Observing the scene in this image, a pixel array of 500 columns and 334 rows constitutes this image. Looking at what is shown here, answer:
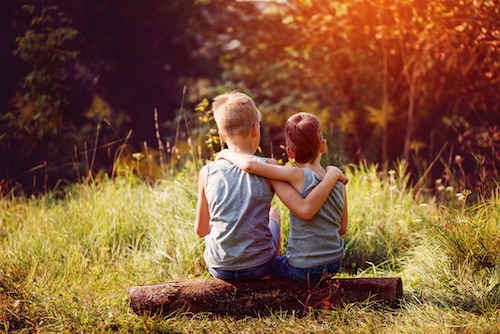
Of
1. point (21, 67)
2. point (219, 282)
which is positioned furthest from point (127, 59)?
point (219, 282)

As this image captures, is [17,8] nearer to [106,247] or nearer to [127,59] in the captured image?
[127,59]

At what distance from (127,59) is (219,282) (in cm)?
569

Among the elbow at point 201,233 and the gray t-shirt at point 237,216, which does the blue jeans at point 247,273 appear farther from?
the elbow at point 201,233

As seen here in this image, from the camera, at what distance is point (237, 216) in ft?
11.2

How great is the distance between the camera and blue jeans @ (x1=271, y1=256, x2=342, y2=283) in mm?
3494

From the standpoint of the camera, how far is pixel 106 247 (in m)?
4.62

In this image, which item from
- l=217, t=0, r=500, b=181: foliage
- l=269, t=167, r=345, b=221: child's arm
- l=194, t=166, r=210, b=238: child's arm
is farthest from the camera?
l=217, t=0, r=500, b=181: foliage

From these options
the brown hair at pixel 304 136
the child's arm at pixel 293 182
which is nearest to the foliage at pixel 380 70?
the brown hair at pixel 304 136

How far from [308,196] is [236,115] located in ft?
1.82

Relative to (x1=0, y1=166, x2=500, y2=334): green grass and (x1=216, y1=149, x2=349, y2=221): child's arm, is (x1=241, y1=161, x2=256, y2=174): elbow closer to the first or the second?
(x1=216, y1=149, x2=349, y2=221): child's arm

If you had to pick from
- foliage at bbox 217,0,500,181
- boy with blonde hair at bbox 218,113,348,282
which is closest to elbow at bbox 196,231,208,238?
boy with blonde hair at bbox 218,113,348,282

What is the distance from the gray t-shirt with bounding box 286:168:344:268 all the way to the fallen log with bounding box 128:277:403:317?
15 centimetres

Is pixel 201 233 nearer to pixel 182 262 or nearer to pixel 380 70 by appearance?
pixel 182 262

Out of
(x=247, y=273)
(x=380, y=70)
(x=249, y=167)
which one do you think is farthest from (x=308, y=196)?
(x=380, y=70)
